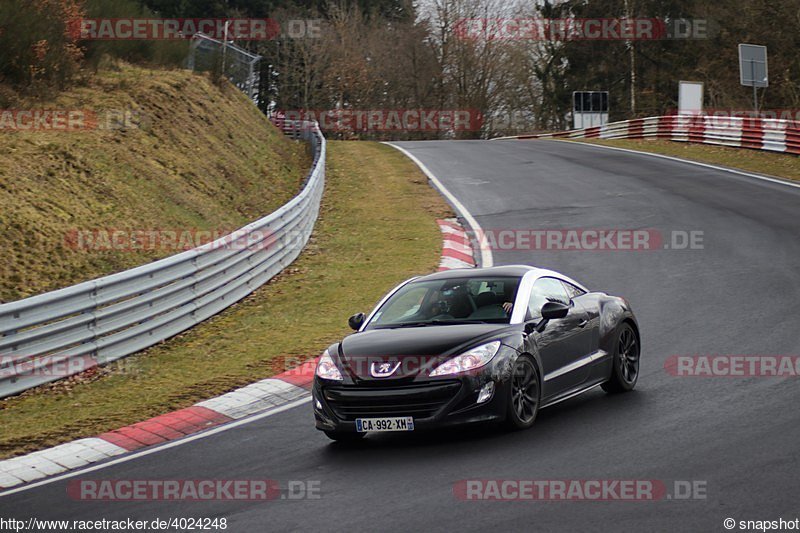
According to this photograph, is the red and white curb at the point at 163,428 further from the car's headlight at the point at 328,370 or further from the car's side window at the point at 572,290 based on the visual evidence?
the car's side window at the point at 572,290

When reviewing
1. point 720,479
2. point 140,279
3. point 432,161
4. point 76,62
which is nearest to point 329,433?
point 720,479

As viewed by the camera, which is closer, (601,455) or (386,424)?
(601,455)

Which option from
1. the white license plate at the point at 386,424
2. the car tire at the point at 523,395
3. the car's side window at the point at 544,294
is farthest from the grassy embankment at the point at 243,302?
the car tire at the point at 523,395

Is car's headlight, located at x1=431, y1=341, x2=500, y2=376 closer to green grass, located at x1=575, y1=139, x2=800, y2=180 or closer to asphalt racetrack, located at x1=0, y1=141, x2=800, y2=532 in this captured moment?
asphalt racetrack, located at x1=0, y1=141, x2=800, y2=532

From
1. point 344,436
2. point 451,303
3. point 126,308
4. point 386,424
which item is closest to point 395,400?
point 386,424

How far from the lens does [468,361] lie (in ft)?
27.0

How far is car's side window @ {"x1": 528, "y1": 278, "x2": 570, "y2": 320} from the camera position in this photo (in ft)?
30.7

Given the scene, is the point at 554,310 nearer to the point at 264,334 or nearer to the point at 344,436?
the point at 344,436

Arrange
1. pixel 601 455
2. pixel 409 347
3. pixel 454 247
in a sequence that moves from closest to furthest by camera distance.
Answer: pixel 601 455 → pixel 409 347 → pixel 454 247

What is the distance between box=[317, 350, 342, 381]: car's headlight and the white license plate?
42 cm

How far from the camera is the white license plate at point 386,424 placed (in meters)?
8.13

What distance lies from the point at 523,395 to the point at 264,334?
6139mm

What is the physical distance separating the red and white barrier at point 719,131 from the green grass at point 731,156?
27cm

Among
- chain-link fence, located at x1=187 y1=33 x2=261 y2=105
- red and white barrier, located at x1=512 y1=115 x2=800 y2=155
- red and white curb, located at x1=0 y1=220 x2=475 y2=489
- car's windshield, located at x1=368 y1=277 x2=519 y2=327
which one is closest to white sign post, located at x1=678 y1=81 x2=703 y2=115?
red and white barrier, located at x1=512 y1=115 x2=800 y2=155
